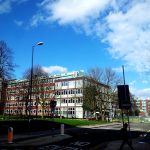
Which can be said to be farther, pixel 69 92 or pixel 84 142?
pixel 69 92

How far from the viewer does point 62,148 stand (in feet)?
56.4

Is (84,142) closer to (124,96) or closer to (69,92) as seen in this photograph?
(124,96)

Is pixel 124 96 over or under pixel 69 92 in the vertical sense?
under

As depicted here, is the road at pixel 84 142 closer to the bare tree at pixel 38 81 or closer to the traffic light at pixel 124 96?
the traffic light at pixel 124 96

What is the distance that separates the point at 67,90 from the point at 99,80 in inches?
1189

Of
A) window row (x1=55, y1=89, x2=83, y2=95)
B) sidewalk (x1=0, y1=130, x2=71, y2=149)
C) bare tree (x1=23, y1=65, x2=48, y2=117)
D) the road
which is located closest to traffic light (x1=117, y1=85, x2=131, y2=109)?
the road

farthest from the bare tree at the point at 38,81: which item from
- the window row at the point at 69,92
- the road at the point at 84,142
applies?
the road at the point at 84,142

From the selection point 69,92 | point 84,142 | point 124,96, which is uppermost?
point 69,92

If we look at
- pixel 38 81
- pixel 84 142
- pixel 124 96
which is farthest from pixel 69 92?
pixel 124 96

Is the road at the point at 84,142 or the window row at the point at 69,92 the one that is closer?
the road at the point at 84,142

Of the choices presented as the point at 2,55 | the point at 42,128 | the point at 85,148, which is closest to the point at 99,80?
the point at 2,55

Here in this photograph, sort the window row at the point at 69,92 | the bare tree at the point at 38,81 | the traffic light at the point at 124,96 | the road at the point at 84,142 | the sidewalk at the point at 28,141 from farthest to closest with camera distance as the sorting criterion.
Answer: the window row at the point at 69,92, the bare tree at the point at 38,81, the sidewalk at the point at 28,141, the road at the point at 84,142, the traffic light at the point at 124,96

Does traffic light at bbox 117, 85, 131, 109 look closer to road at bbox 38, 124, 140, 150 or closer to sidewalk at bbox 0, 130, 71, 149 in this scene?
road at bbox 38, 124, 140, 150

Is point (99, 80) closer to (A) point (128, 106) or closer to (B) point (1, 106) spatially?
(B) point (1, 106)
